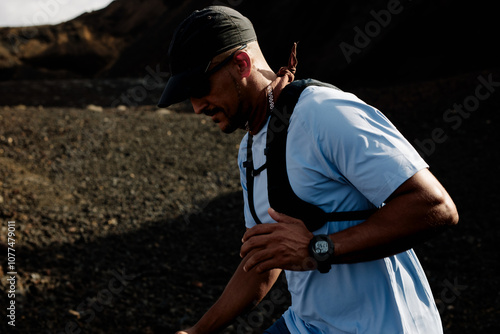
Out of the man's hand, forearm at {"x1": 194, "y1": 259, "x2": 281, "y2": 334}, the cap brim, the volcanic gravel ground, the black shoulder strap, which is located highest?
the cap brim

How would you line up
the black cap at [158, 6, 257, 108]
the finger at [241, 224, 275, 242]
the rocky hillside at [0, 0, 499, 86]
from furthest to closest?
1. the rocky hillside at [0, 0, 499, 86]
2. the black cap at [158, 6, 257, 108]
3. the finger at [241, 224, 275, 242]

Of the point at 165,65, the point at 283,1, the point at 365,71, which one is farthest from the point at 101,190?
the point at 165,65

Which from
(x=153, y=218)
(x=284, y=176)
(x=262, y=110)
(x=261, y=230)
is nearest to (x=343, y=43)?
(x=153, y=218)

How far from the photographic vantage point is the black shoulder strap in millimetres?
1611

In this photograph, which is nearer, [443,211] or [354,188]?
[443,211]

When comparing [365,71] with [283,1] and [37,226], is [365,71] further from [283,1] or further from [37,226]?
[37,226]

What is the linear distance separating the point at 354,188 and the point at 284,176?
0.82ft

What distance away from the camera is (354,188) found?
62.6 inches

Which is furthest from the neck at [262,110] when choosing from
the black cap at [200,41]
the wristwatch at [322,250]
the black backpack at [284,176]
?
the wristwatch at [322,250]

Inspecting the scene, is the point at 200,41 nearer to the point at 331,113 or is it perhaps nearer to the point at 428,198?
the point at 331,113

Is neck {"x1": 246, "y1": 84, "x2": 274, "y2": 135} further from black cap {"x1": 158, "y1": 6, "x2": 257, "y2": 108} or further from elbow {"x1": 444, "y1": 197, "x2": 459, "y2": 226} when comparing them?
elbow {"x1": 444, "y1": 197, "x2": 459, "y2": 226}

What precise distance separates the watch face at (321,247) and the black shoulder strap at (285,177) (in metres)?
0.13

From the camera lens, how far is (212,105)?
6.20 ft

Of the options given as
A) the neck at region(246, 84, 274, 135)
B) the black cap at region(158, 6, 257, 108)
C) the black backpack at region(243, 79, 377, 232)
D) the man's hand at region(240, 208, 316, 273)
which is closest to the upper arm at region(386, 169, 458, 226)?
the black backpack at region(243, 79, 377, 232)
